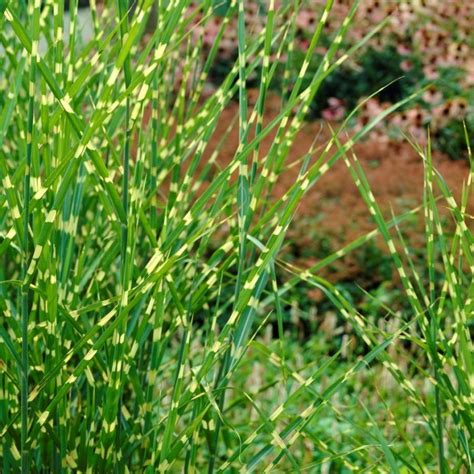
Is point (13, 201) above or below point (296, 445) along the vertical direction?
above

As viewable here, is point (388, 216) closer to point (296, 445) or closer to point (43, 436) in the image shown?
point (296, 445)

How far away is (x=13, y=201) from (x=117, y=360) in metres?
0.26

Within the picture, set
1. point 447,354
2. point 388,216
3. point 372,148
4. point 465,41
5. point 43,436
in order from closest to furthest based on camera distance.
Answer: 1. point 447,354
2. point 43,436
3. point 388,216
4. point 372,148
5. point 465,41

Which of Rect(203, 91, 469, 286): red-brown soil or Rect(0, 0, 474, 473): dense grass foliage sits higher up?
Rect(0, 0, 474, 473): dense grass foliage

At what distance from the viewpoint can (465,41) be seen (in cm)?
815

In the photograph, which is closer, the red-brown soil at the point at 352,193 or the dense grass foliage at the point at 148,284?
the dense grass foliage at the point at 148,284

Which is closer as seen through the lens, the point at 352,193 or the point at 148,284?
the point at 148,284

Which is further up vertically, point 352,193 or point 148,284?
point 148,284

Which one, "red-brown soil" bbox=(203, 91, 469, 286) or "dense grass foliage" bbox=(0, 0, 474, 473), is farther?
"red-brown soil" bbox=(203, 91, 469, 286)

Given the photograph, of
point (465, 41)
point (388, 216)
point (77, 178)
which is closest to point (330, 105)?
point (465, 41)

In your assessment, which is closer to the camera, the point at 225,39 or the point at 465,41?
the point at 465,41

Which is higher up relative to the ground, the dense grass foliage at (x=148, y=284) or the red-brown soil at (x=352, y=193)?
the dense grass foliage at (x=148, y=284)

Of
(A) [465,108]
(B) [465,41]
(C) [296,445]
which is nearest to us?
(C) [296,445]

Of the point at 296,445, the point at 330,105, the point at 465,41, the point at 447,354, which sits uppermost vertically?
the point at 447,354
